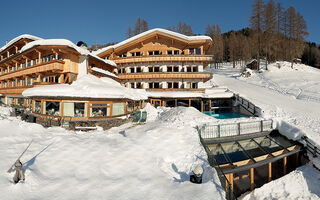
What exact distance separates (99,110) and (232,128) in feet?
42.3

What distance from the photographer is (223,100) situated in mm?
24875

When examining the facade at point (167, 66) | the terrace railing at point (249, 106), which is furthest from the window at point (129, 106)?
the terrace railing at point (249, 106)

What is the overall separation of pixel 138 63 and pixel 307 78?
43.1 m

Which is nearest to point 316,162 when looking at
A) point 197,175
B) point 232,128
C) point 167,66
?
point 232,128

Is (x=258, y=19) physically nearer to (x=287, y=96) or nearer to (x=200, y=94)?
(x=287, y=96)

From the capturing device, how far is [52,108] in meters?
14.4

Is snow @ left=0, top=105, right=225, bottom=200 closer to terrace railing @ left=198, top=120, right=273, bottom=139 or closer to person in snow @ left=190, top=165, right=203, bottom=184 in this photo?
person in snow @ left=190, top=165, right=203, bottom=184

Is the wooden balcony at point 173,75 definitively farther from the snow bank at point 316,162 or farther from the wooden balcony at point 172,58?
the snow bank at point 316,162

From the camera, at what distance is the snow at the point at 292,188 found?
30.5ft

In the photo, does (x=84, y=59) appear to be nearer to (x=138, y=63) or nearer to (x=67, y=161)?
(x=138, y=63)

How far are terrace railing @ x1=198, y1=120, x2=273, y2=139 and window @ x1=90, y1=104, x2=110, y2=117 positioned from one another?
963 cm

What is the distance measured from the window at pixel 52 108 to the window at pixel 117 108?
5.19 m

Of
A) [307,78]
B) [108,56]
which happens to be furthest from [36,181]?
[307,78]

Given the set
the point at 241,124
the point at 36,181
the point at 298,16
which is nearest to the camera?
the point at 36,181
